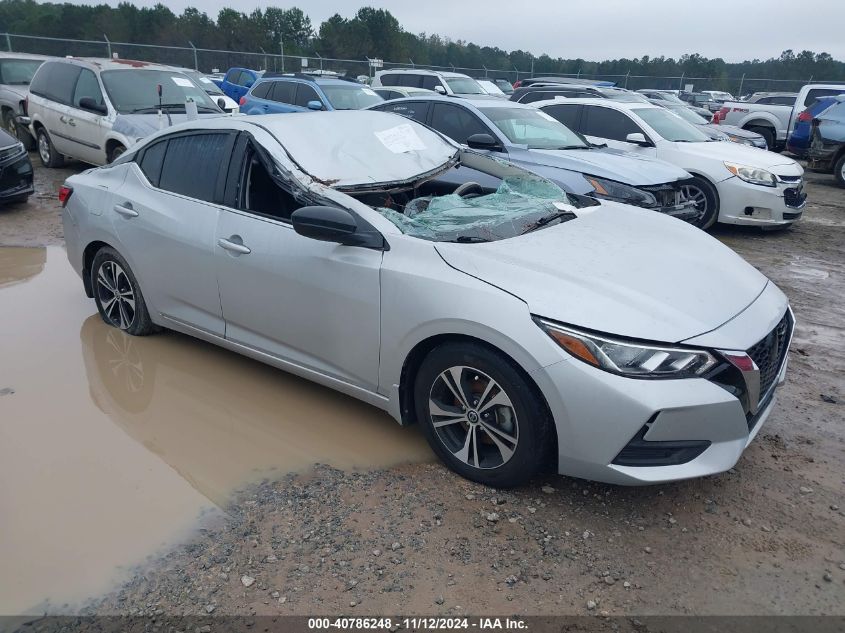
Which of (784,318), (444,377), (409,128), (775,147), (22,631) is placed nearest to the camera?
(22,631)

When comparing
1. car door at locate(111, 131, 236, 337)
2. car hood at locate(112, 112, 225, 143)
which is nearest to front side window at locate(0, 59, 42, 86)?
car hood at locate(112, 112, 225, 143)

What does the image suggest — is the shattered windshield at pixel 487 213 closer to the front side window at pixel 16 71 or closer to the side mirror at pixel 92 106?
the side mirror at pixel 92 106

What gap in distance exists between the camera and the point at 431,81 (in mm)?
16469

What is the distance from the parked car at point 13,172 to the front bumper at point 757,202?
903 cm

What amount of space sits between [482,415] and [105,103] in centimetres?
870

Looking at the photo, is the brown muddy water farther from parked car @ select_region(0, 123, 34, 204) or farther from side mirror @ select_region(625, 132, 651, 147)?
side mirror @ select_region(625, 132, 651, 147)

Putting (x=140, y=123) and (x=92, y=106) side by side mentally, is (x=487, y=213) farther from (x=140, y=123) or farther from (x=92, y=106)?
(x=92, y=106)

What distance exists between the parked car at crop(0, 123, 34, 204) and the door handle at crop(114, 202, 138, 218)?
16.5 ft

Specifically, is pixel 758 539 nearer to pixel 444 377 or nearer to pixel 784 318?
pixel 784 318

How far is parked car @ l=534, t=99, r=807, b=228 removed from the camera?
850 centimetres

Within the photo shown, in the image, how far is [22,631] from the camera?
2.49m

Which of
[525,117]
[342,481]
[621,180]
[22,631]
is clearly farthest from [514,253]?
[525,117]

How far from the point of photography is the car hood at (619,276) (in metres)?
2.86

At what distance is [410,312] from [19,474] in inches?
86.0
